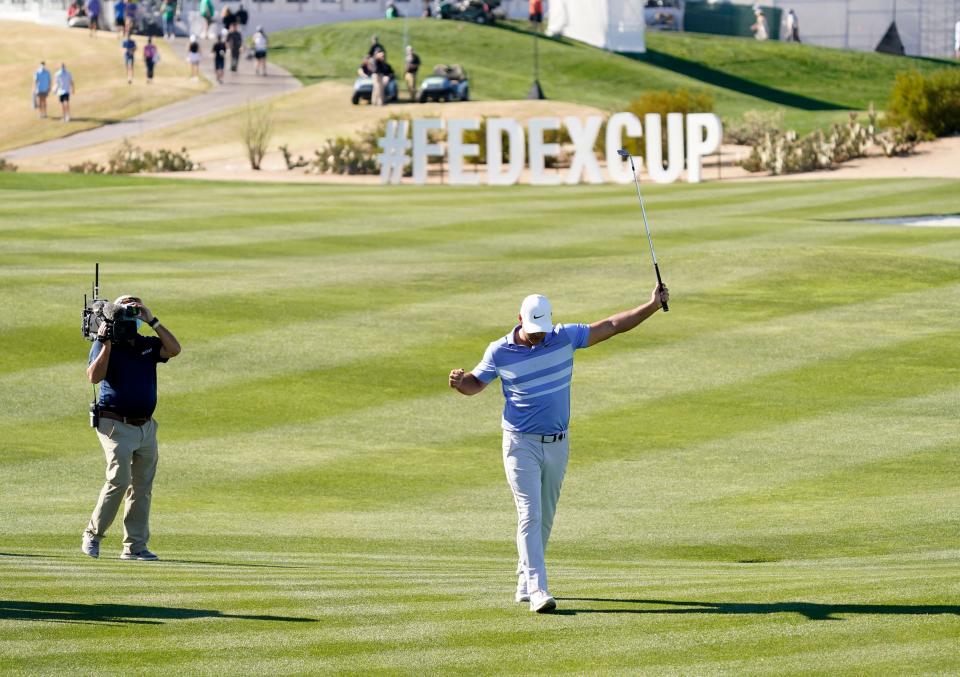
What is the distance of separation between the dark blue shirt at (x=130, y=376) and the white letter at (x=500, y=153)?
40.8 metres

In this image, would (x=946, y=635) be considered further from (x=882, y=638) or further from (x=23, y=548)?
(x=23, y=548)

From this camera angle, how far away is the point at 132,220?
38.6 metres

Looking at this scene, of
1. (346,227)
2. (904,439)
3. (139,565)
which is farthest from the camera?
(346,227)

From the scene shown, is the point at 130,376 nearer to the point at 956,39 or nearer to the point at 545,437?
the point at 545,437

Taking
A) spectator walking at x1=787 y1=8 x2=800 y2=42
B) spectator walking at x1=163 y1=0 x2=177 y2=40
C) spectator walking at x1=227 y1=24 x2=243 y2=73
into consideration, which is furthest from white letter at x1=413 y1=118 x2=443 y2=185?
spectator walking at x1=787 y1=8 x2=800 y2=42

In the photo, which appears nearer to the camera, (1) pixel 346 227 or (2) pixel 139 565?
(2) pixel 139 565

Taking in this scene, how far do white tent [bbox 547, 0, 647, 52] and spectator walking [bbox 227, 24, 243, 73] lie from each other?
17540mm

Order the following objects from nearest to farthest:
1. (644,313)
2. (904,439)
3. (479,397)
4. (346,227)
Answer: (644,313), (904,439), (479,397), (346,227)

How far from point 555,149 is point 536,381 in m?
44.2

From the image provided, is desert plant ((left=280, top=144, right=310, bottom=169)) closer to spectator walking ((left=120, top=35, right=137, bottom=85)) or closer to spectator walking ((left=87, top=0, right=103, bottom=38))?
spectator walking ((left=120, top=35, right=137, bottom=85))

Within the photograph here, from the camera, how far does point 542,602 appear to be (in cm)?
1095

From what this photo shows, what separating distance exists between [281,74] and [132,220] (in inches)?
1664

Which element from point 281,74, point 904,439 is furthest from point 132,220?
point 281,74

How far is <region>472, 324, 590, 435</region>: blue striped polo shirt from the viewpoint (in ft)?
37.3
